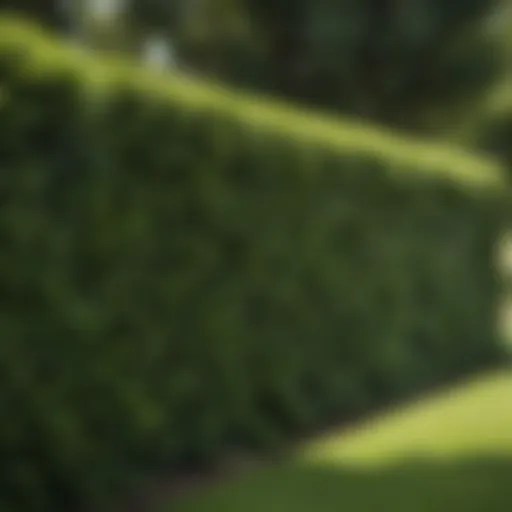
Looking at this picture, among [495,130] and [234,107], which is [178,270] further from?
[495,130]

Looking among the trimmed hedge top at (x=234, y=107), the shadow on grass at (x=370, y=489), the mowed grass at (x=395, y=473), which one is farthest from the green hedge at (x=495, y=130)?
the shadow on grass at (x=370, y=489)

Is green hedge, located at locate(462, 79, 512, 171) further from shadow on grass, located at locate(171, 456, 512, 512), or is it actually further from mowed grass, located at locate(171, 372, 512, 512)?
shadow on grass, located at locate(171, 456, 512, 512)

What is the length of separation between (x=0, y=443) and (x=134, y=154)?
6.81ft

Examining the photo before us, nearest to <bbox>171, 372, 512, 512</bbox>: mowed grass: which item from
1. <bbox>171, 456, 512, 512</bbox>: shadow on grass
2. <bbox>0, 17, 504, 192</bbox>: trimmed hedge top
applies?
<bbox>171, 456, 512, 512</bbox>: shadow on grass

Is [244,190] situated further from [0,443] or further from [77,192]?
[0,443]

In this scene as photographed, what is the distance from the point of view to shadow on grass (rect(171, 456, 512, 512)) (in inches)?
241

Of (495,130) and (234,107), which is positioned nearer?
(234,107)

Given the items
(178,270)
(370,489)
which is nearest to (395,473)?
(370,489)

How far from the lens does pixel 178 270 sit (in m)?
6.93

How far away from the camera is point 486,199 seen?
12.4 m

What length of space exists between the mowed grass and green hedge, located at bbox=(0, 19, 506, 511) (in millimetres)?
561

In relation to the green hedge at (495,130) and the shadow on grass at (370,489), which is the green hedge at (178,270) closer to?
the shadow on grass at (370,489)

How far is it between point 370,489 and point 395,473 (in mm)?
397

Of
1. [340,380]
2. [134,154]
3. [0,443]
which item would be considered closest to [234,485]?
[0,443]
